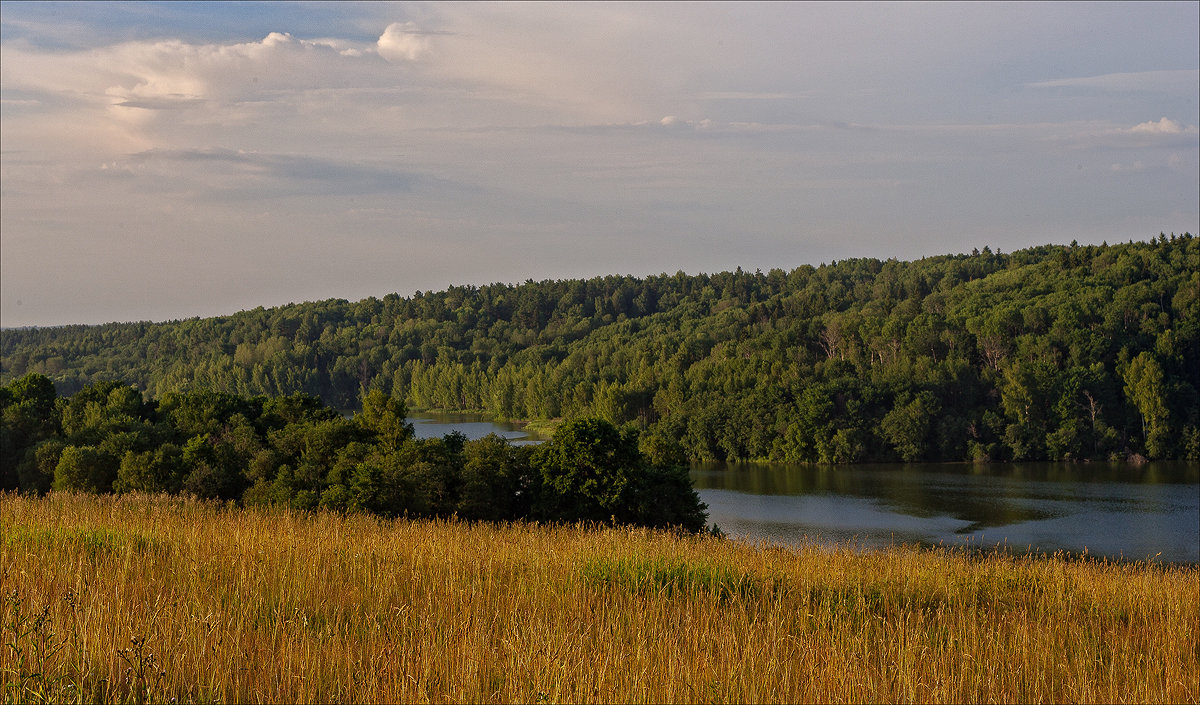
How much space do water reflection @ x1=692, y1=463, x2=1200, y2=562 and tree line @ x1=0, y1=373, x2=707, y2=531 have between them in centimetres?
916

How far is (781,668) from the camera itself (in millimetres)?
5465

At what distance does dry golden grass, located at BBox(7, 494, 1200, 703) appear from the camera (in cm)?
477

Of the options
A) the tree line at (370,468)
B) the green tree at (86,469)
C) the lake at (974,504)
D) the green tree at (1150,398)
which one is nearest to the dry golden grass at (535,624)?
the tree line at (370,468)

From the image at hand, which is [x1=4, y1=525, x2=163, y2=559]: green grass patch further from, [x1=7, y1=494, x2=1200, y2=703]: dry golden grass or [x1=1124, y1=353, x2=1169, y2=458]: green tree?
[x1=1124, y1=353, x2=1169, y2=458]: green tree

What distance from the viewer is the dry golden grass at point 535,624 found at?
188 inches

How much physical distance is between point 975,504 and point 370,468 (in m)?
54.0

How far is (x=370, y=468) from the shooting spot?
93.2 feet

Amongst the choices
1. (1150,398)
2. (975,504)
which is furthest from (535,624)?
(1150,398)

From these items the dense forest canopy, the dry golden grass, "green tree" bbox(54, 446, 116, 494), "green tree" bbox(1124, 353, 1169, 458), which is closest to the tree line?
"green tree" bbox(54, 446, 116, 494)

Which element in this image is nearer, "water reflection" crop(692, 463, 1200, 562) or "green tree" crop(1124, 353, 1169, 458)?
"water reflection" crop(692, 463, 1200, 562)

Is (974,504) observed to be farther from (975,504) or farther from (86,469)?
(86,469)

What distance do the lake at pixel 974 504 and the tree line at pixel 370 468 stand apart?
30.1ft

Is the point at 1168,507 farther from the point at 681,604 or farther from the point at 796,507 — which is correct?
the point at 681,604

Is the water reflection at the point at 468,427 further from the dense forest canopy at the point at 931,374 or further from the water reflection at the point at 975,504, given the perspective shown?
the water reflection at the point at 975,504
